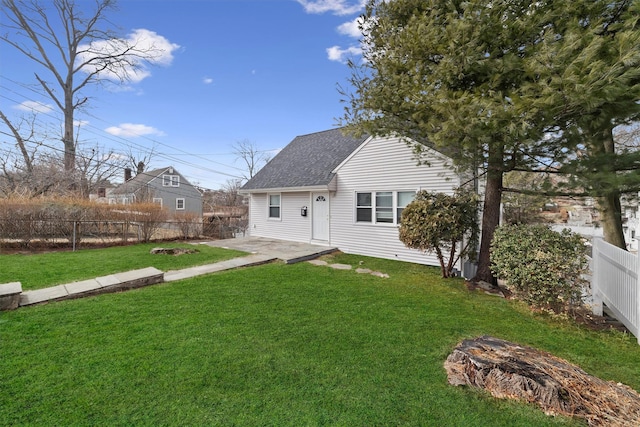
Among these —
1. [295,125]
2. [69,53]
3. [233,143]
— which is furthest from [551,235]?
[233,143]

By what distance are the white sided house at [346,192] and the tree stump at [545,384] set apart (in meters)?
5.07

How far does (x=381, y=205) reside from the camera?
9.88 m

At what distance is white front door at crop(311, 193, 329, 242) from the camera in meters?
11.4

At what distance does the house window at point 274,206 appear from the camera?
43.5 ft

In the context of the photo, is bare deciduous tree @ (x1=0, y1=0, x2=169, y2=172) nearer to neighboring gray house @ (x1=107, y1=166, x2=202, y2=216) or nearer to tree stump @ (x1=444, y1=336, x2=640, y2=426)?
neighboring gray house @ (x1=107, y1=166, x2=202, y2=216)

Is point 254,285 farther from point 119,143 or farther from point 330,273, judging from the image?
point 119,143

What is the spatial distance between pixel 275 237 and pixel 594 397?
11.6m

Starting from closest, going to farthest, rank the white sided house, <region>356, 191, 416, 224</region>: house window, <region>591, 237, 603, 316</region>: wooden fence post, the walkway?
<region>591, 237, 603, 316</region>: wooden fence post → the walkway → the white sided house → <region>356, 191, 416, 224</region>: house window

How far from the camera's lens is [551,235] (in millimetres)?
4871

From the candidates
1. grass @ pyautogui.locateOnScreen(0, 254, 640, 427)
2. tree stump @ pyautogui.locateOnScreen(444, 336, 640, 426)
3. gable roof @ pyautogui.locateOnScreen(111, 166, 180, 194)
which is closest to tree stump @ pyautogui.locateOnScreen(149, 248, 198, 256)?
grass @ pyautogui.locateOnScreen(0, 254, 640, 427)

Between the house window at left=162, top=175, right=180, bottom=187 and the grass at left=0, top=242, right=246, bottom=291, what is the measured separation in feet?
66.8

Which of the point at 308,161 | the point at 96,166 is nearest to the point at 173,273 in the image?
the point at 308,161

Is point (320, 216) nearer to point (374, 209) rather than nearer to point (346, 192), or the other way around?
point (346, 192)

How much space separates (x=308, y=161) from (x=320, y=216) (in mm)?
2923
